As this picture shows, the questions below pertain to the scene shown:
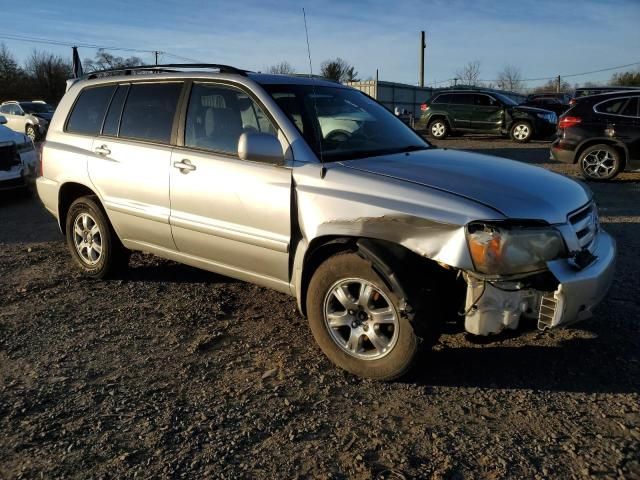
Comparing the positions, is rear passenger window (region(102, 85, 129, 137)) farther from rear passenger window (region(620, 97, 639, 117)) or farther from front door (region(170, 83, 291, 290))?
rear passenger window (region(620, 97, 639, 117))

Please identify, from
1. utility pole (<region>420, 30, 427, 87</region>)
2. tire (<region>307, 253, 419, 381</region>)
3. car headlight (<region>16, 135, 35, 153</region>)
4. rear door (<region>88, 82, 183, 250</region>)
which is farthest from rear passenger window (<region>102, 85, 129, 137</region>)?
utility pole (<region>420, 30, 427, 87</region>)

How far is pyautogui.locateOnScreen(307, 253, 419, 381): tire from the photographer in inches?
123

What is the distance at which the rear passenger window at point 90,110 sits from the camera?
16.1ft

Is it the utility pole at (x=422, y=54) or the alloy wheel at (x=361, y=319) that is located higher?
the utility pole at (x=422, y=54)

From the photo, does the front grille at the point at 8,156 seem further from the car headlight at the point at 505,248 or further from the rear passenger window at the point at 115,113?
the car headlight at the point at 505,248

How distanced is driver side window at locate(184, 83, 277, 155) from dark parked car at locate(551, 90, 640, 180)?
8.37 m

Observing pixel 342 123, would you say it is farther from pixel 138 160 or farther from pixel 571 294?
pixel 571 294

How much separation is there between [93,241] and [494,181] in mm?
3694

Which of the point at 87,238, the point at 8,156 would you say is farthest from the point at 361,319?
the point at 8,156

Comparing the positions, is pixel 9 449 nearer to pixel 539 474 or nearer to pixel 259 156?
pixel 259 156

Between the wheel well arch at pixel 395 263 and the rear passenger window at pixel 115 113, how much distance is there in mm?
2417

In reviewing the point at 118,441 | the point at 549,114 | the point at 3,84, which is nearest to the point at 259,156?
the point at 118,441

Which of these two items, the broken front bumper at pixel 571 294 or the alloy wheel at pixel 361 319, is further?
the alloy wheel at pixel 361 319

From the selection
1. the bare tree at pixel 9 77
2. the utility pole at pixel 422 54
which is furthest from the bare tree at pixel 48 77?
the utility pole at pixel 422 54
